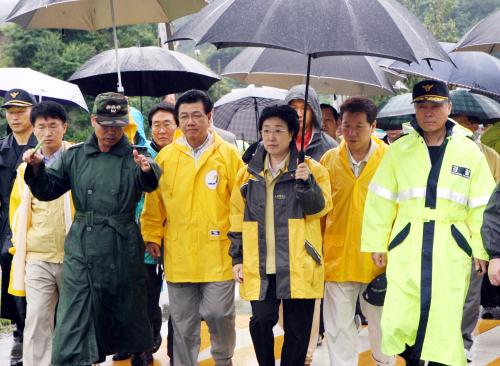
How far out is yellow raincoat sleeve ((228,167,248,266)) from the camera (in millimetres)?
5629

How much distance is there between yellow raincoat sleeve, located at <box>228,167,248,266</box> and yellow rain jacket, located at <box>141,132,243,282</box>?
0.62 feet

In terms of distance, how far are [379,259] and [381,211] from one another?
321 mm

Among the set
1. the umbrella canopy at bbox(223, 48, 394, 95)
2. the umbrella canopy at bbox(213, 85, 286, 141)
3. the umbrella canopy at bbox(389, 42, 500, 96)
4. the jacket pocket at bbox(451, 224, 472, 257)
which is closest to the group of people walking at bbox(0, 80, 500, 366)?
the jacket pocket at bbox(451, 224, 472, 257)

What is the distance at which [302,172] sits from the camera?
533cm

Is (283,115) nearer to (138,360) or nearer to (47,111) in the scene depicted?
(47,111)

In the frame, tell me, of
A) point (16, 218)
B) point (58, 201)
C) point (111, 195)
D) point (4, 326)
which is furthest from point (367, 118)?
point (4, 326)

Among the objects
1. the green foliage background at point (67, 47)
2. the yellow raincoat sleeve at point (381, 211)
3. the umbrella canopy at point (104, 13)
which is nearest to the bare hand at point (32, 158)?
the umbrella canopy at point (104, 13)

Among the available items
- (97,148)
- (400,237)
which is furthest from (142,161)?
(400,237)

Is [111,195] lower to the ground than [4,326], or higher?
higher

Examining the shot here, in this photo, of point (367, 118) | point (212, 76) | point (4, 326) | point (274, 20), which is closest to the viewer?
point (274, 20)

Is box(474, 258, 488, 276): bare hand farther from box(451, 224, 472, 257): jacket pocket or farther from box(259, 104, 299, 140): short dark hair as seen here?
box(259, 104, 299, 140): short dark hair

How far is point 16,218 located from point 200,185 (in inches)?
58.3

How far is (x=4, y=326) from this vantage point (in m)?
8.48

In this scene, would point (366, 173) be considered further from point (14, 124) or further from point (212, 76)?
point (14, 124)
